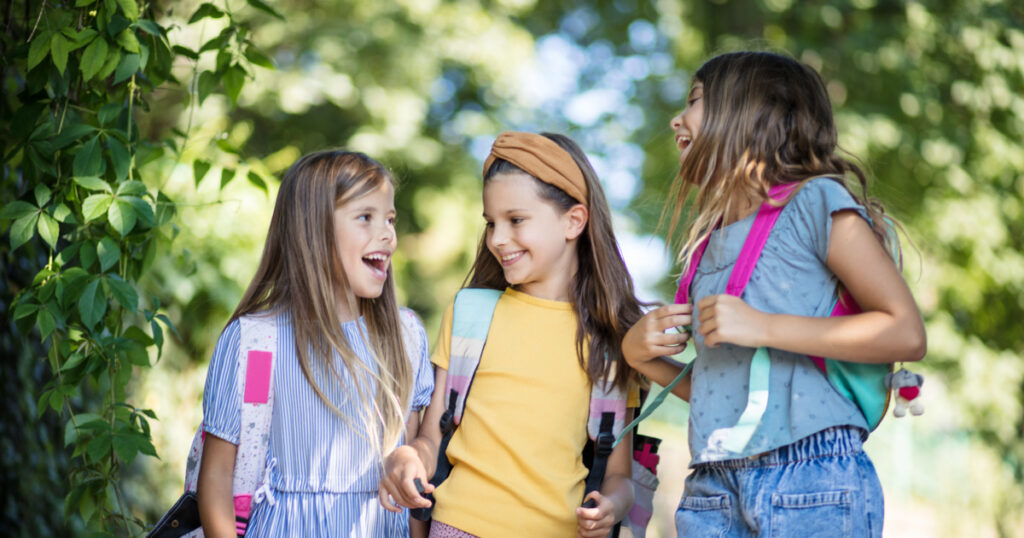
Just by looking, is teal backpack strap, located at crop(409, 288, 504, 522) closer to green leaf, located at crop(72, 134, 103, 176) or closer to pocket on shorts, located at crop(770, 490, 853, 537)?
pocket on shorts, located at crop(770, 490, 853, 537)

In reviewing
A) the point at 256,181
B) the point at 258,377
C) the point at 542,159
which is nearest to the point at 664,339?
the point at 542,159

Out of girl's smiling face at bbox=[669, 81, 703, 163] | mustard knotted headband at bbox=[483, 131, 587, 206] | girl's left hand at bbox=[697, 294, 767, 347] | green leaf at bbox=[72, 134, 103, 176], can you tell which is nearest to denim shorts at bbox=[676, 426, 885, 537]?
girl's left hand at bbox=[697, 294, 767, 347]

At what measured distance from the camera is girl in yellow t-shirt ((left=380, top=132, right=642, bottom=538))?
2385 millimetres

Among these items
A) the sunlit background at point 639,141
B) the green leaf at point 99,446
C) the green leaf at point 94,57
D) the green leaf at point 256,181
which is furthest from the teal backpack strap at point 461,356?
the sunlit background at point 639,141

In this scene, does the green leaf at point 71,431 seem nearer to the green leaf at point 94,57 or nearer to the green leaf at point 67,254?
the green leaf at point 67,254

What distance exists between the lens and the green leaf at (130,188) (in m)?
2.49

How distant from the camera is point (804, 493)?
1882 mm

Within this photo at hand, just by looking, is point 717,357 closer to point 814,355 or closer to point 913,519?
point 814,355

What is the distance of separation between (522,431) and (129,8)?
1.55 m

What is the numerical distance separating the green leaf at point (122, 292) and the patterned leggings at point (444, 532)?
990 millimetres

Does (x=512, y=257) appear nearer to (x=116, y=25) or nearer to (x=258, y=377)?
(x=258, y=377)

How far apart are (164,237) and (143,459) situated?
7.99ft

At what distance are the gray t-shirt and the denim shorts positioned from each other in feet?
0.15

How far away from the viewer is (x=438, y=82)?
1108 cm
